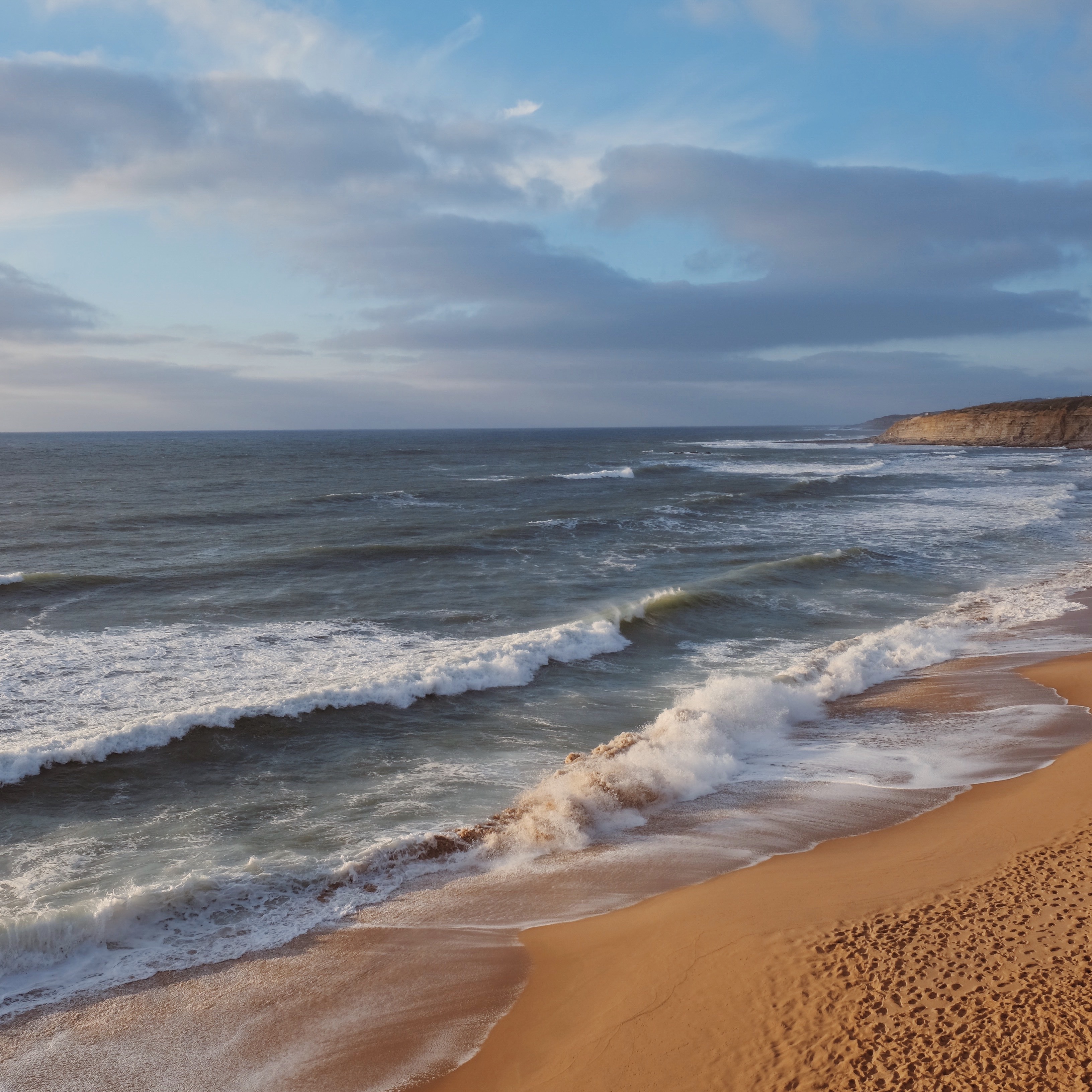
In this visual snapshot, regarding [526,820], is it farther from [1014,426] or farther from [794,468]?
[1014,426]

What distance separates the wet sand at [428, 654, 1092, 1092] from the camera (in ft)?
16.4

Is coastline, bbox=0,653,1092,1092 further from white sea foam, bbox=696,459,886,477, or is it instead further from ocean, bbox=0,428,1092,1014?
white sea foam, bbox=696,459,886,477

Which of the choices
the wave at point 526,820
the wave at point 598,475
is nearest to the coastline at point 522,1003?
the wave at point 526,820

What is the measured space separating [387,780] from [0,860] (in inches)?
172

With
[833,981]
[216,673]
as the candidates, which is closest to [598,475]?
[216,673]

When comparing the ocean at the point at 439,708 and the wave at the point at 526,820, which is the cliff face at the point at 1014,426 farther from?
the wave at the point at 526,820

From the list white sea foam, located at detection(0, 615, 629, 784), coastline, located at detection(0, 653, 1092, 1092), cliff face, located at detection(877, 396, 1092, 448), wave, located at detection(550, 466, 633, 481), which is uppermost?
cliff face, located at detection(877, 396, 1092, 448)

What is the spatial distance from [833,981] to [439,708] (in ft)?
28.4

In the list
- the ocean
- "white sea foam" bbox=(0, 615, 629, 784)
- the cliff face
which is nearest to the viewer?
the ocean

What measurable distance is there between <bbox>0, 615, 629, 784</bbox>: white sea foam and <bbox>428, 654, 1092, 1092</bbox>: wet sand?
7.50 metres

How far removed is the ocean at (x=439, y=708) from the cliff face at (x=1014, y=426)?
231 feet

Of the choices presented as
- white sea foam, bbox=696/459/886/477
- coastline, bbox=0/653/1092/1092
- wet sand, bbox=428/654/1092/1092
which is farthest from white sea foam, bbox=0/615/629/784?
white sea foam, bbox=696/459/886/477

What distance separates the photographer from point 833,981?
5.78 meters

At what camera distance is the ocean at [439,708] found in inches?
316
